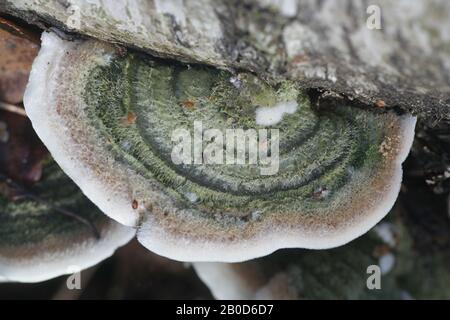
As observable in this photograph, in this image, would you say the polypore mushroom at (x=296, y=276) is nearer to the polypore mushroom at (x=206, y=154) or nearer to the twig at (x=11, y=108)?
the polypore mushroom at (x=206, y=154)

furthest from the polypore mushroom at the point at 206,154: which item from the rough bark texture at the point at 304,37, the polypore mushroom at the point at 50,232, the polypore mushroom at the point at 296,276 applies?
the polypore mushroom at the point at 296,276

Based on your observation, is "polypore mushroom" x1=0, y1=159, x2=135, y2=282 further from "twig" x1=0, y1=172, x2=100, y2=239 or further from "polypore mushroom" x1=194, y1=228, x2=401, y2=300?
"polypore mushroom" x1=194, y1=228, x2=401, y2=300

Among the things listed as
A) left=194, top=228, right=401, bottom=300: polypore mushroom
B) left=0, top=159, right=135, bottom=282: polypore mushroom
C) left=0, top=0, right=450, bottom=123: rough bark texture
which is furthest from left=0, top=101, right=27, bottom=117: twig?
left=194, top=228, right=401, bottom=300: polypore mushroom

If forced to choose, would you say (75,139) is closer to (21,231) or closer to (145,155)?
(145,155)

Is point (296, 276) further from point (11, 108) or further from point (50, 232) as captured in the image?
point (11, 108)
